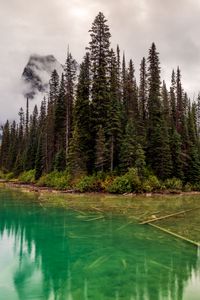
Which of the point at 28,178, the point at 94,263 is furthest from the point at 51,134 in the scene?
the point at 94,263

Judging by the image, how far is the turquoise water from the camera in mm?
8805

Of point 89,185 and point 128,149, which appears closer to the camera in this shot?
point 89,185

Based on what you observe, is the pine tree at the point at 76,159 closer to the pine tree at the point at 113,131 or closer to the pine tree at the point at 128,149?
the pine tree at the point at 113,131

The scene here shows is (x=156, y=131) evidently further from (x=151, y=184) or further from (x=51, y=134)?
(x=51, y=134)

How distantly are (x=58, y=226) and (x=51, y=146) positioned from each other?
39.1 m

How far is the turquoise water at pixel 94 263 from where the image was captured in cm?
880

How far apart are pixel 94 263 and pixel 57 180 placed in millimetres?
33296

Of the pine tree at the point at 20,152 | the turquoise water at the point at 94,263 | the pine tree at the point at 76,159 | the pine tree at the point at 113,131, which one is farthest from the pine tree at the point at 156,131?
the pine tree at the point at 20,152

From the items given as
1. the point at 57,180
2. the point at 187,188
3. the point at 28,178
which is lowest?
the point at 187,188

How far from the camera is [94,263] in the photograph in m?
11.3

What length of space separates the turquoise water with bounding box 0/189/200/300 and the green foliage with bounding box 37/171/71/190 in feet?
73.8

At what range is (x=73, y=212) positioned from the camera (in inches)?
906

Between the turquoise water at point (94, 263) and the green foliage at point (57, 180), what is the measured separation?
22508 mm

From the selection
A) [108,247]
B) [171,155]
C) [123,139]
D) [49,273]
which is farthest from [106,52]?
[49,273]
